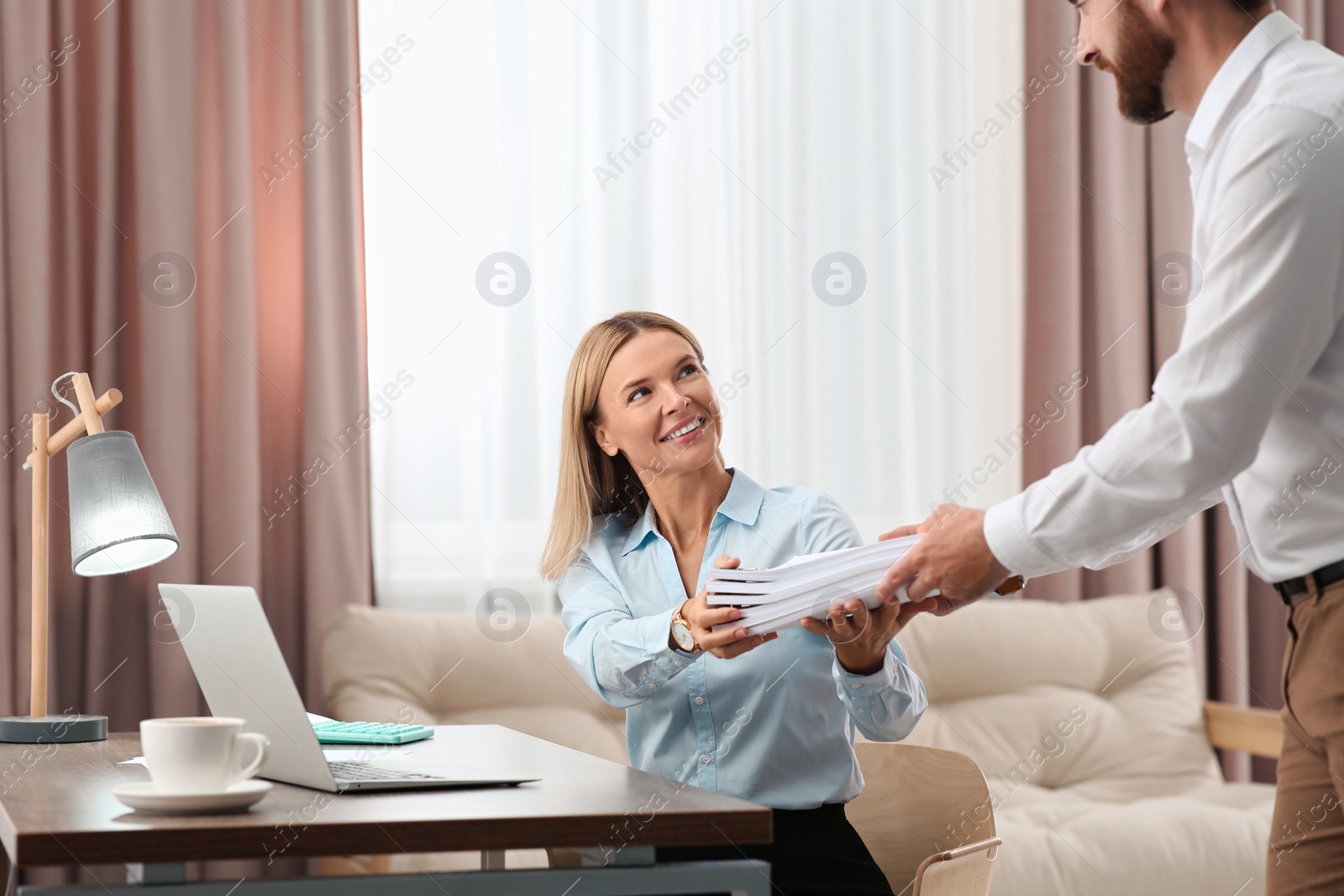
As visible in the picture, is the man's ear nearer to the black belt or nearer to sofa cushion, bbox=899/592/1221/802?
the black belt

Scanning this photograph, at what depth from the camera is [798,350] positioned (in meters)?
3.17

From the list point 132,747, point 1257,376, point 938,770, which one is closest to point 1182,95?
point 1257,376

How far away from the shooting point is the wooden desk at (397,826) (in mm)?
876

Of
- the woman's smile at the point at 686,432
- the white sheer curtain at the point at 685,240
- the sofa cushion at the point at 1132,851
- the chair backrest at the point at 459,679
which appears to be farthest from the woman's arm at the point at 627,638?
the white sheer curtain at the point at 685,240

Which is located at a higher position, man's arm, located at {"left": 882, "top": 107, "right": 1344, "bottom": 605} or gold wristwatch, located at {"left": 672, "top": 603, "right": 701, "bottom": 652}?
man's arm, located at {"left": 882, "top": 107, "right": 1344, "bottom": 605}

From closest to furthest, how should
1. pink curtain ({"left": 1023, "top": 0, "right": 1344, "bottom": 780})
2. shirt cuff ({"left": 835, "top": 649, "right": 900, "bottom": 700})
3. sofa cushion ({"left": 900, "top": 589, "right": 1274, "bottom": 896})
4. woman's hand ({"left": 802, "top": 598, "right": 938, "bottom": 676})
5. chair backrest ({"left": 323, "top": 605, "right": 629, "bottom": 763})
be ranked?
woman's hand ({"left": 802, "top": 598, "right": 938, "bottom": 676})
shirt cuff ({"left": 835, "top": 649, "right": 900, "bottom": 700})
chair backrest ({"left": 323, "top": 605, "right": 629, "bottom": 763})
sofa cushion ({"left": 900, "top": 589, "right": 1274, "bottom": 896})
pink curtain ({"left": 1023, "top": 0, "right": 1344, "bottom": 780})

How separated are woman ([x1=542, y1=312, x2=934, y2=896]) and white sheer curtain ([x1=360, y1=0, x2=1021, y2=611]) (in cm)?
112

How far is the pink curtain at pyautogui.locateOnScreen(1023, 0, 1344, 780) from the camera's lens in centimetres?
331

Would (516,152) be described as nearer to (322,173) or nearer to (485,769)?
(322,173)

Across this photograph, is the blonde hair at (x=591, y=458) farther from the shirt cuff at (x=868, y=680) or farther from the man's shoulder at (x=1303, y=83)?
the man's shoulder at (x=1303, y=83)

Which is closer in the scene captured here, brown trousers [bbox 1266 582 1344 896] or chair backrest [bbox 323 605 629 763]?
brown trousers [bbox 1266 582 1344 896]

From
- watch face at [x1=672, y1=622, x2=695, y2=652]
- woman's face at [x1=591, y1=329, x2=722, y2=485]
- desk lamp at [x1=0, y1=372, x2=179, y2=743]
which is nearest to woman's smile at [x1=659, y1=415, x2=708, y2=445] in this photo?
woman's face at [x1=591, y1=329, x2=722, y2=485]

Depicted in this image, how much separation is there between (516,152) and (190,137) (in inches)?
29.5

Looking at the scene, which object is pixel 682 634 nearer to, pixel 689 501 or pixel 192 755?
pixel 689 501
